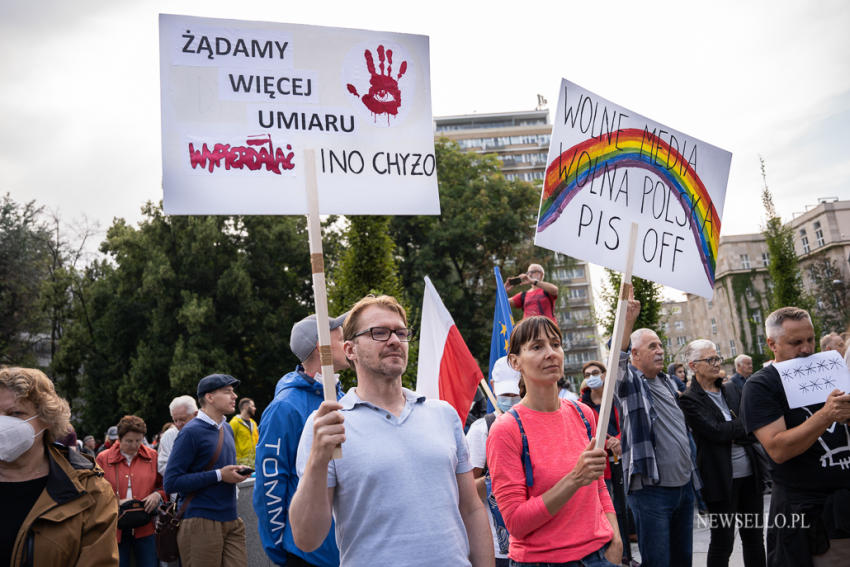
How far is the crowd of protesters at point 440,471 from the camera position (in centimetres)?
263

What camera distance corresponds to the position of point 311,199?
259 cm

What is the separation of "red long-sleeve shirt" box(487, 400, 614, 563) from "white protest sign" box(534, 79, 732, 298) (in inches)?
39.4

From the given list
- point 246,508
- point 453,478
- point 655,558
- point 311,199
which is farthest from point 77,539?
point 246,508

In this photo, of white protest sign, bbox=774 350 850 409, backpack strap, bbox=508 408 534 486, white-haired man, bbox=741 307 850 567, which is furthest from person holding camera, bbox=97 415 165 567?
white protest sign, bbox=774 350 850 409

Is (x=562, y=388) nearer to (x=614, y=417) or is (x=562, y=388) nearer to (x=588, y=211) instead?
(x=614, y=417)

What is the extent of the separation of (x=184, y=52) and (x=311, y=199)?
4.41 feet

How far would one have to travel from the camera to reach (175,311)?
3031 centimetres

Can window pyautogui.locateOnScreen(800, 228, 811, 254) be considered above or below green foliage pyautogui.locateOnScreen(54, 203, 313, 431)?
above

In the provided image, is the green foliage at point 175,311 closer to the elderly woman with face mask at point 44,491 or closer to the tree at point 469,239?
the tree at point 469,239

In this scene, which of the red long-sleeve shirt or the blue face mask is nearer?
the red long-sleeve shirt

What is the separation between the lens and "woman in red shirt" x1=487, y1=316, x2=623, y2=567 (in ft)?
10.3

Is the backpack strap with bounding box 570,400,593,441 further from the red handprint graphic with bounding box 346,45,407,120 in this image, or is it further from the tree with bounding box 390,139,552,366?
the tree with bounding box 390,139,552,366

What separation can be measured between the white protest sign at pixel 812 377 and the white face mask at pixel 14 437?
4.02 meters

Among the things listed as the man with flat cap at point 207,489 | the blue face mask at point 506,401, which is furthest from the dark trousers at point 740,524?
the man with flat cap at point 207,489
